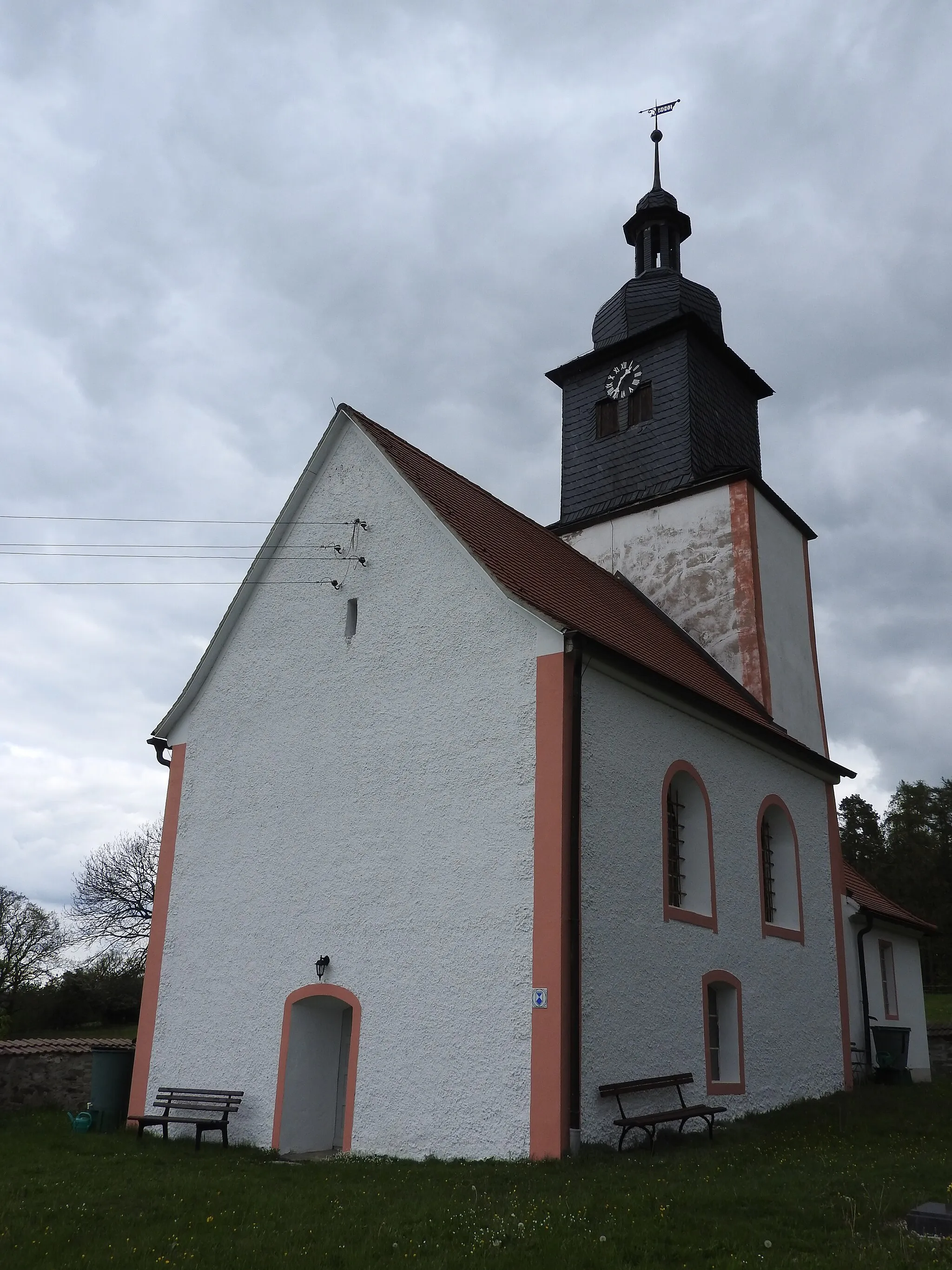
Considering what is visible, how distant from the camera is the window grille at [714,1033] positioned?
12320 millimetres

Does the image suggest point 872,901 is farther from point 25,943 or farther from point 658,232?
point 25,943

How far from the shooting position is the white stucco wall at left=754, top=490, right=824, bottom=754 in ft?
56.0

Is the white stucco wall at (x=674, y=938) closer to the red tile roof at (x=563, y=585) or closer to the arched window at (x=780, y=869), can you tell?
the arched window at (x=780, y=869)

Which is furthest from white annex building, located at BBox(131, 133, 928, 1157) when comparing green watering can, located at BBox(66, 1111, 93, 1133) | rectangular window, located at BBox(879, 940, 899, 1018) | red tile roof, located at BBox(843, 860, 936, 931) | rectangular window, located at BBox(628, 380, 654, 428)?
rectangular window, located at BBox(879, 940, 899, 1018)

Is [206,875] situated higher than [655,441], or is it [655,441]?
[655,441]

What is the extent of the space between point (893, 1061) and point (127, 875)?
29.6 meters

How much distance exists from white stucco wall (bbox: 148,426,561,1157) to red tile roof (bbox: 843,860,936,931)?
962cm

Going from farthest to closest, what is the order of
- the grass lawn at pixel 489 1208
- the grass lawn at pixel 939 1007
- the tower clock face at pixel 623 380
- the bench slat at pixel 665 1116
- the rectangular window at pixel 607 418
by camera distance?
the grass lawn at pixel 939 1007 → the rectangular window at pixel 607 418 → the tower clock face at pixel 623 380 → the bench slat at pixel 665 1116 → the grass lawn at pixel 489 1208

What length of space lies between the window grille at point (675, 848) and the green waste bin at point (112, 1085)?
674 centimetres

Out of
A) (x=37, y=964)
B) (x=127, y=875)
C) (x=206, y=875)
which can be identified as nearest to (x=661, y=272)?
(x=206, y=875)

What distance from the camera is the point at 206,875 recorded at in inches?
518

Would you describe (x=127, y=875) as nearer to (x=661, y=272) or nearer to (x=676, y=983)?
(x=661, y=272)

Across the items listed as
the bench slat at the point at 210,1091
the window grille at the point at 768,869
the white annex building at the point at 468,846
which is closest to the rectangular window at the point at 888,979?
the white annex building at the point at 468,846

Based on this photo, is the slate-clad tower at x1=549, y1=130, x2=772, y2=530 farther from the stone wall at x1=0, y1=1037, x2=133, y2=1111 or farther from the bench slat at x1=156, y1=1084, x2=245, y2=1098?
the stone wall at x1=0, y1=1037, x2=133, y2=1111
